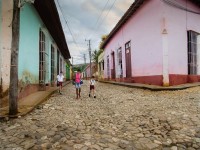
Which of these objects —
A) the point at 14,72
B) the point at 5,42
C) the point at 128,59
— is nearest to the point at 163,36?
the point at 128,59

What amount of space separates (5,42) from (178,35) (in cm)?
688

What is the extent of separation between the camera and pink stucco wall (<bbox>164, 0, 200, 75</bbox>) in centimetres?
903

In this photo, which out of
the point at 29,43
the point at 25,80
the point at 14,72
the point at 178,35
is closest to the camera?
the point at 14,72

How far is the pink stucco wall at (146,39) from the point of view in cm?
923

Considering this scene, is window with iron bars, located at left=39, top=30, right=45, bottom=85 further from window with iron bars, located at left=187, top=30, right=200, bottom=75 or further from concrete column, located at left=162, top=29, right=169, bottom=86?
window with iron bars, located at left=187, top=30, right=200, bottom=75

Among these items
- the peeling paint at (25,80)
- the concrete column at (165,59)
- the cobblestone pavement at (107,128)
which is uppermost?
the concrete column at (165,59)

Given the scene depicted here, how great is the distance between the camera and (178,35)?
9.31 meters

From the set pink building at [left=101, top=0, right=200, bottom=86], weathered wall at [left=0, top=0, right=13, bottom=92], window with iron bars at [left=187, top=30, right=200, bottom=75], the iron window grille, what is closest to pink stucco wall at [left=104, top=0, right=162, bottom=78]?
pink building at [left=101, top=0, right=200, bottom=86]

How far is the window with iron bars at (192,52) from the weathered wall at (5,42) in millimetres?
7563

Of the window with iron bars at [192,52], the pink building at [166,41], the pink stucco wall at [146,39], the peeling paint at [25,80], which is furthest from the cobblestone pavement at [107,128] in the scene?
the window with iron bars at [192,52]

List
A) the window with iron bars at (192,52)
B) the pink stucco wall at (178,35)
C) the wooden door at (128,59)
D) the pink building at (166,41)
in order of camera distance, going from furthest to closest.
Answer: the wooden door at (128,59)
the window with iron bars at (192,52)
the pink stucco wall at (178,35)
the pink building at (166,41)

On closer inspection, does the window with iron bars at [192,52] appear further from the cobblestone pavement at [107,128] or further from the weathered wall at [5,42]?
the weathered wall at [5,42]

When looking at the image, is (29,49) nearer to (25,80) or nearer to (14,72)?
(25,80)

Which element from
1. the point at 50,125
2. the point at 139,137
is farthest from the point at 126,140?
the point at 50,125
